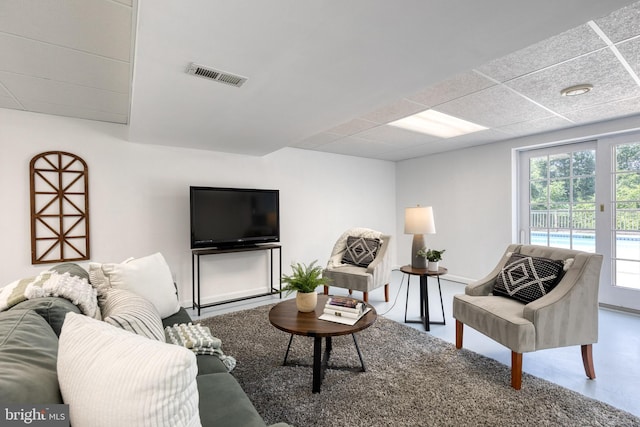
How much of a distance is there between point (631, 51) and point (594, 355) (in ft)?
7.76

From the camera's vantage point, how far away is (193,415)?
27.6 inches

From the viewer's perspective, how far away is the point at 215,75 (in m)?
1.84

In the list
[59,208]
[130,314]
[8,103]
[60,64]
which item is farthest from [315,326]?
[8,103]

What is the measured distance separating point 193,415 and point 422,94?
2.79 m

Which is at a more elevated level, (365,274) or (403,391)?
(365,274)

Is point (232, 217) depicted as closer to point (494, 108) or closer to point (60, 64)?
point (60, 64)

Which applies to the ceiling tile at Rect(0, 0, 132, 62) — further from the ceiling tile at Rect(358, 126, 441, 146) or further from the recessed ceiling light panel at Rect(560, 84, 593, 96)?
the recessed ceiling light panel at Rect(560, 84, 593, 96)

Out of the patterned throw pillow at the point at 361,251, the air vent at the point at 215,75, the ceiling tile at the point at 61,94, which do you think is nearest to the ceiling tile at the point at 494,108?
the patterned throw pillow at the point at 361,251

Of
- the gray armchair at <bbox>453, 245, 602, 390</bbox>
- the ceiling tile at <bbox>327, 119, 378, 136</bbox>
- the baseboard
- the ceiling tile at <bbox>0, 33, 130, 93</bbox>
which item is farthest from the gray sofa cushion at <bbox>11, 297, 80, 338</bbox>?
the baseboard

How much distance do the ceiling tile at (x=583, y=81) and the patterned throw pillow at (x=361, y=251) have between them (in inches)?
93.6

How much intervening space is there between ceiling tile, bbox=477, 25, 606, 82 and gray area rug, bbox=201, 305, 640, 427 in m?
2.28

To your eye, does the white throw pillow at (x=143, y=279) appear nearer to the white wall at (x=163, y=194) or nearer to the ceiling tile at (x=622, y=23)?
the white wall at (x=163, y=194)

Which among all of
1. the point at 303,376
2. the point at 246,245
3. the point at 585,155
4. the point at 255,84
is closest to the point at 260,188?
the point at 246,245

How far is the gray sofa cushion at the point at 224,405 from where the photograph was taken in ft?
3.46
